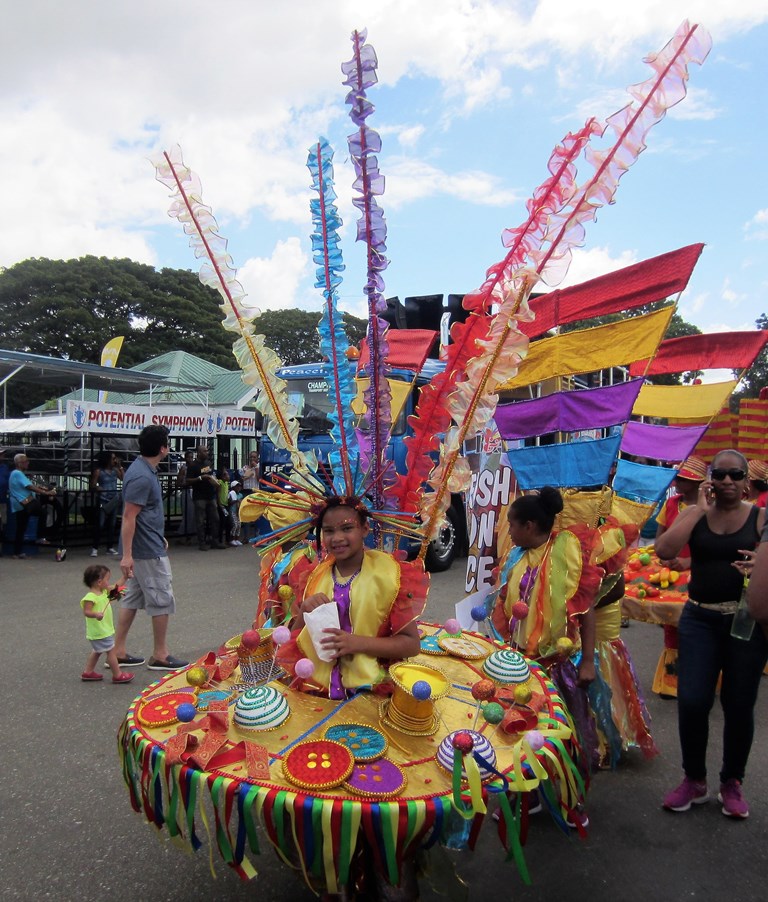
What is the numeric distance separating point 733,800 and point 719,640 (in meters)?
0.73

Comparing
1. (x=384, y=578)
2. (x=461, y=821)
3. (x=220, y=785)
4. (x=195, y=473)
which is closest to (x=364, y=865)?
(x=461, y=821)

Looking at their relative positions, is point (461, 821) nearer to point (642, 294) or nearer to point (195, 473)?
point (642, 294)

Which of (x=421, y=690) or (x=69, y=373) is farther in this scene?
(x=69, y=373)

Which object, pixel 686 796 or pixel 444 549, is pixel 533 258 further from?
pixel 444 549

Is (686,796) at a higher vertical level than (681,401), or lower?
lower

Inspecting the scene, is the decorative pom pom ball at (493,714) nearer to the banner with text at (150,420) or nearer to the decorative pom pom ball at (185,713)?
the decorative pom pom ball at (185,713)

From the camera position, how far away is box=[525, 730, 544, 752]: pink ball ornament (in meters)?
1.88

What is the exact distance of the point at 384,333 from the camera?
7.88ft

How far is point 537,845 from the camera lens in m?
2.88

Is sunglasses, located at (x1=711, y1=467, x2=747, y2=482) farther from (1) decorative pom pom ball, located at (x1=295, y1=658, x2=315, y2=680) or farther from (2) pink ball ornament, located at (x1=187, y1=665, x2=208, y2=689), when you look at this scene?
(2) pink ball ornament, located at (x1=187, y1=665, x2=208, y2=689)

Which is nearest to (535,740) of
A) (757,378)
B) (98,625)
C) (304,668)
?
(304,668)

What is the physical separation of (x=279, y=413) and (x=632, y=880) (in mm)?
2262

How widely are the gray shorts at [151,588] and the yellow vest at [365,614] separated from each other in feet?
9.55

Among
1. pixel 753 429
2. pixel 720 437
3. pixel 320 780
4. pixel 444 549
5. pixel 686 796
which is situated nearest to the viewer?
pixel 320 780
